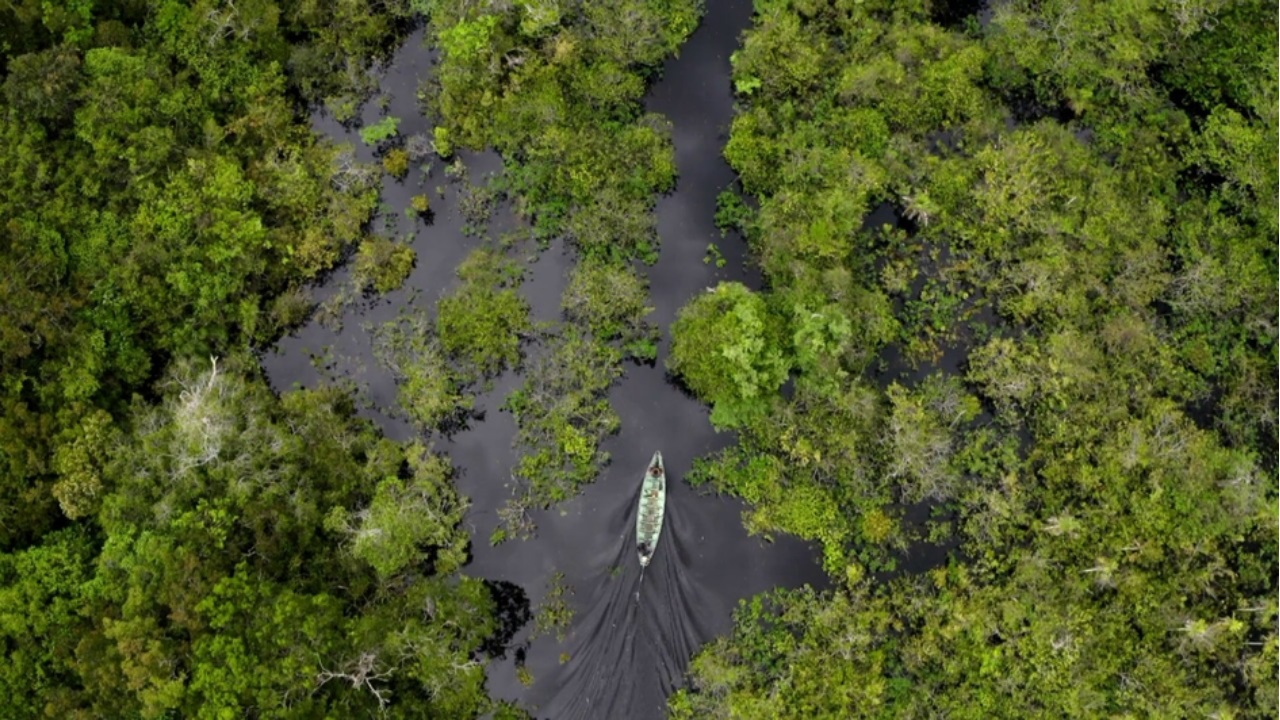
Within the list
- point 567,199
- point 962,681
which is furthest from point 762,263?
point 962,681

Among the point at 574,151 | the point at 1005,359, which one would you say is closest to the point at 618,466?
the point at 574,151

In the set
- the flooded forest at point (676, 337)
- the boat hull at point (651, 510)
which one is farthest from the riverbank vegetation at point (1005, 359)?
the boat hull at point (651, 510)

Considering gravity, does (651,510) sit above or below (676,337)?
below

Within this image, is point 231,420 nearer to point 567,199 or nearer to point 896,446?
point 567,199

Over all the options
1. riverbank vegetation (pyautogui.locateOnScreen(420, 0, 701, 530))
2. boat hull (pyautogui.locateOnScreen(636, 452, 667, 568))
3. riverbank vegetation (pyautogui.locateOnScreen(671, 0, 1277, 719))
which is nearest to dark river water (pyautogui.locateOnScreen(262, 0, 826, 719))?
boat hull (pyautogui.locateOnScreen(636, 452, 667, 568))

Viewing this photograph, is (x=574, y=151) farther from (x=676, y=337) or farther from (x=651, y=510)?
(x=651, y=510)

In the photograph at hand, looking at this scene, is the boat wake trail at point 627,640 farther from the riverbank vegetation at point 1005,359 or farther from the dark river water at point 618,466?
the riverbank vegetation at point 1005,359

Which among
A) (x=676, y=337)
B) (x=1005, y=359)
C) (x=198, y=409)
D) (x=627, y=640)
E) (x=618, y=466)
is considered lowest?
(x=627, y=640)
